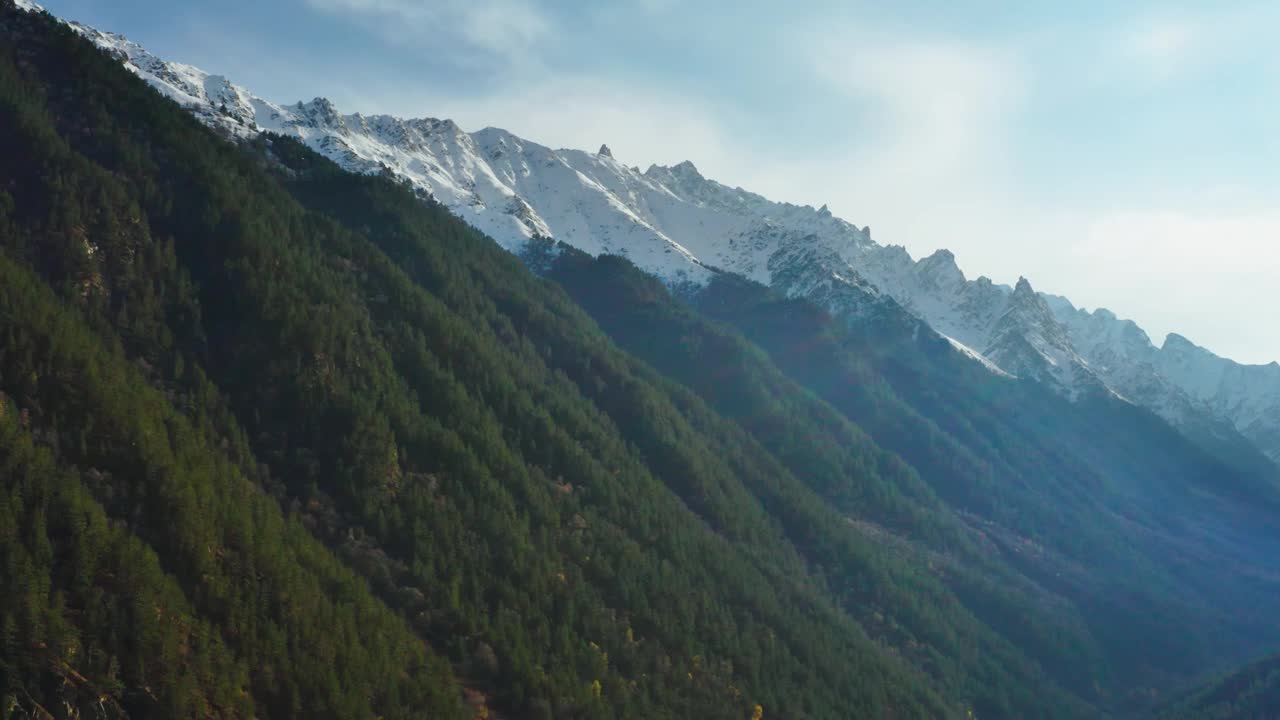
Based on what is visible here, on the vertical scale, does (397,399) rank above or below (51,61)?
below

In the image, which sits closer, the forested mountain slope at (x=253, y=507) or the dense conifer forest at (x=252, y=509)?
the dense conifer forest at (x=252, y=509)

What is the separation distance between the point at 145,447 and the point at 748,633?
126874 mm

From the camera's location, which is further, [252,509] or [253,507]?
[253,507]

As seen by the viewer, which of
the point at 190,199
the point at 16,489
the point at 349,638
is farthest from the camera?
the point at 190,199

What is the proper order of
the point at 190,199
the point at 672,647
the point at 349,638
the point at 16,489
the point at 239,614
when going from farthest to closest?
1. the point at 190,199
2. the point at 672,647
3. the point at 349,638
4. the point at 239,614
5. the point at 16,489

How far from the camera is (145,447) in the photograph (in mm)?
119062

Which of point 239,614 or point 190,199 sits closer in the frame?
point 239,614

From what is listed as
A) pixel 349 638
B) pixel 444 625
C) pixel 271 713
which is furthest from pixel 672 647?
pixel 271 713

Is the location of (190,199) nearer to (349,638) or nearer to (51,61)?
(51,61)

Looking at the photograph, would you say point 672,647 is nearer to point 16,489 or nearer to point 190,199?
point 16,489

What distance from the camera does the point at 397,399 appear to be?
6964 inches

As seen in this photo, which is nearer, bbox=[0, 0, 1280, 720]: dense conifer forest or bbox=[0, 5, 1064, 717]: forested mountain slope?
bbox=[0, 0, 1280, 720]: dense conifer forest

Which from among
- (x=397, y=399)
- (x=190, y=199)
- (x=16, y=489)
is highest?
(x=190, y=199)

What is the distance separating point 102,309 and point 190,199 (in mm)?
49152
